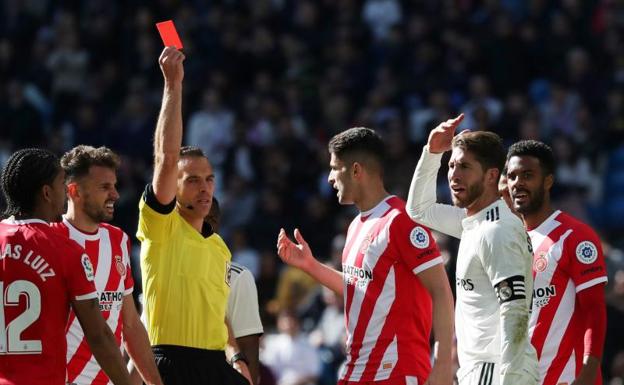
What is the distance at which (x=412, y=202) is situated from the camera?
8398mm

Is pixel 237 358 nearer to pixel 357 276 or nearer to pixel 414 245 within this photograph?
pixel 357 276

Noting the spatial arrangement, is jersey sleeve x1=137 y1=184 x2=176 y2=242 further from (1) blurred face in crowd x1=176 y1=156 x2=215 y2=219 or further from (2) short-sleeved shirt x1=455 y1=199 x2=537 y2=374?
(2) short-sleeved shirt x1=455 y1=199 x2=537 y2=374

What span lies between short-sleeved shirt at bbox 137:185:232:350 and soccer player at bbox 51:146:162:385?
0.56 ft

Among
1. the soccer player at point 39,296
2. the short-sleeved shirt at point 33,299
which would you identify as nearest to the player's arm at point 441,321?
the soccer player at point 39,296

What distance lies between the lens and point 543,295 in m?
7.95

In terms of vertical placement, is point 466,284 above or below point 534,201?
below

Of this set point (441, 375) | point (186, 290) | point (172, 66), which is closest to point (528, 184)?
point (441, 375)

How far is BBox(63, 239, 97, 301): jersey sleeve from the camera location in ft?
22.5

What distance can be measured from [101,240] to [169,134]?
48.6 inches

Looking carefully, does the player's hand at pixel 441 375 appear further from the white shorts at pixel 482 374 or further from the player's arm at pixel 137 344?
the player's arm at pixel 137 344

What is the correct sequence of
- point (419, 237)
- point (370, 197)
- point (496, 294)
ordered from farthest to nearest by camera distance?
1. point (370, 197)
2. point (419, 237)
3. point (496, 294)

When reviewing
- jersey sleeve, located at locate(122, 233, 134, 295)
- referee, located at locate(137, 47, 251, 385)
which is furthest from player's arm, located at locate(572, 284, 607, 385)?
jersey sleeve, located at locate(122, 233, 134, 295)

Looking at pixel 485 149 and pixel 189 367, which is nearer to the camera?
pixel 485 149

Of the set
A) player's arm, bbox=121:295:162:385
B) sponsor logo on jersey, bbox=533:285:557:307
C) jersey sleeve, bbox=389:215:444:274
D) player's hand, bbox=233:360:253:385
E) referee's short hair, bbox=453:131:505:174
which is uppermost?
referee's short hair, bbox=453:131:505:174
